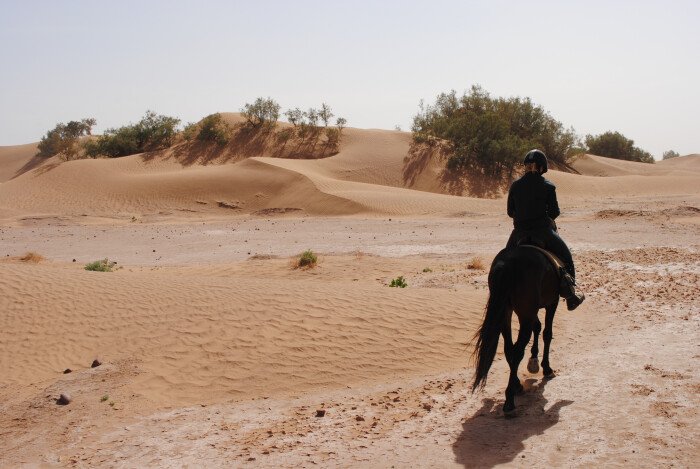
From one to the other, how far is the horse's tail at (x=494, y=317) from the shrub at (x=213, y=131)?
43.7 meters

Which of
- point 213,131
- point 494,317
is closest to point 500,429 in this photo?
point 494,317

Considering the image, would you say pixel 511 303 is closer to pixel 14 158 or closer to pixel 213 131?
pixel 213 131

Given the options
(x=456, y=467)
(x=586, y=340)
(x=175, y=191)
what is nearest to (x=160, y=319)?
(x=456, y=467)

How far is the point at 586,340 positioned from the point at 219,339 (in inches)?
210

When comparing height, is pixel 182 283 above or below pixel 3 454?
above

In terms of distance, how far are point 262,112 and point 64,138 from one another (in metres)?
24.0

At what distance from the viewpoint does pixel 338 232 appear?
24.5 metres

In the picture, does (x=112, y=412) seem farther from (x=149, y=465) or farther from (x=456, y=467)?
(x=456, y=467)

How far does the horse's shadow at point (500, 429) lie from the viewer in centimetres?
596

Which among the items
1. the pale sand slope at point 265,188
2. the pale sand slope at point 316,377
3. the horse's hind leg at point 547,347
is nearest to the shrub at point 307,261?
the pale sand slope at point 316,377

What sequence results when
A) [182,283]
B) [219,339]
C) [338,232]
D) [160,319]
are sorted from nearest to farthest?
[219,339]
[160,319]
[182,283]
[338,232]

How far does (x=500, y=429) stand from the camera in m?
6.59

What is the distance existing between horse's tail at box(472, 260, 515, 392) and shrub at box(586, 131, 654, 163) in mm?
67434

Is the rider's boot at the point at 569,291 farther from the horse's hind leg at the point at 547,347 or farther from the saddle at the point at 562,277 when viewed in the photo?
the horse's hind leg at the point at 547,347
